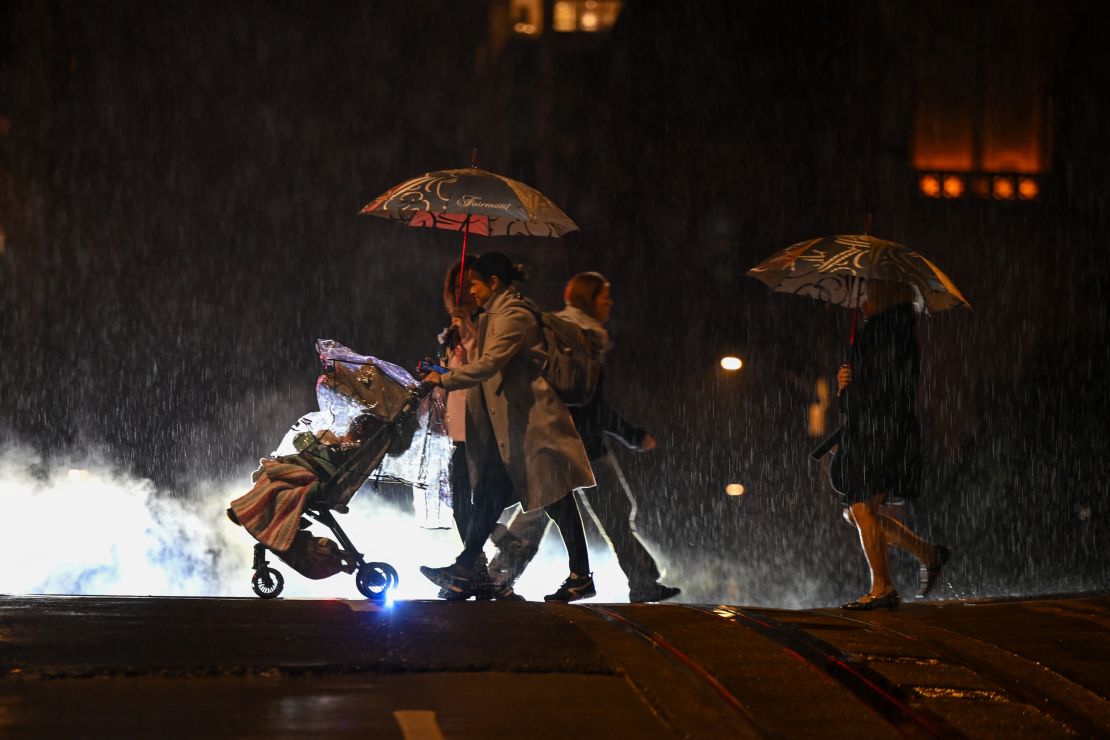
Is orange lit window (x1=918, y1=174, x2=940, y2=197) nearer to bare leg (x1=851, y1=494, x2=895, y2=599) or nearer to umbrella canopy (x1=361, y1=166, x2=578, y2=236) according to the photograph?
umbrella canopy (x1=361, y1=166, x2=578, y2=236)

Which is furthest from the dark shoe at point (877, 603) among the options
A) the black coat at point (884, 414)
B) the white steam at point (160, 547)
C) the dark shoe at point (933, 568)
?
the white steam at point (160, 547)

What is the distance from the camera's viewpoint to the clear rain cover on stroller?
27.2 feet

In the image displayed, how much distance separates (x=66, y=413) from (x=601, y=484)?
710 inches

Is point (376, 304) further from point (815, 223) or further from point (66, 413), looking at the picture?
point (815, 223)

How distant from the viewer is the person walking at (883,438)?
7715 millimetres

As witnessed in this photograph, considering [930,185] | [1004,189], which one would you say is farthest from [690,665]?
[930,185]

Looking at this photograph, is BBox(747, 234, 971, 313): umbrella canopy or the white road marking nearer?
the white road marking

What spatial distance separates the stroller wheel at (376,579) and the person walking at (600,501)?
23.8 inches

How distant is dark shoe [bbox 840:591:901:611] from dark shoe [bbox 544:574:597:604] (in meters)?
1.28

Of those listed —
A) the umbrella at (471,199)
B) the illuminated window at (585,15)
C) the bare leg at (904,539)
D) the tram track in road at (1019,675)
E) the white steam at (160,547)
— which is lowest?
the white steam at (160,547)

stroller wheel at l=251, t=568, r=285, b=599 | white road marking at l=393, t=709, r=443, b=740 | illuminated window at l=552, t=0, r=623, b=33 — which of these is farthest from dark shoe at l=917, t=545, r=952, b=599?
illuminated window at l=552, t=0, r=623, b=33

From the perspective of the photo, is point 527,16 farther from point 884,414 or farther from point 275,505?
point 884,414

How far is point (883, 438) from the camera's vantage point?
772 centimetres

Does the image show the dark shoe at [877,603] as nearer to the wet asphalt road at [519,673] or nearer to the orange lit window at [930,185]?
the wet asphalt road at [519,673]
